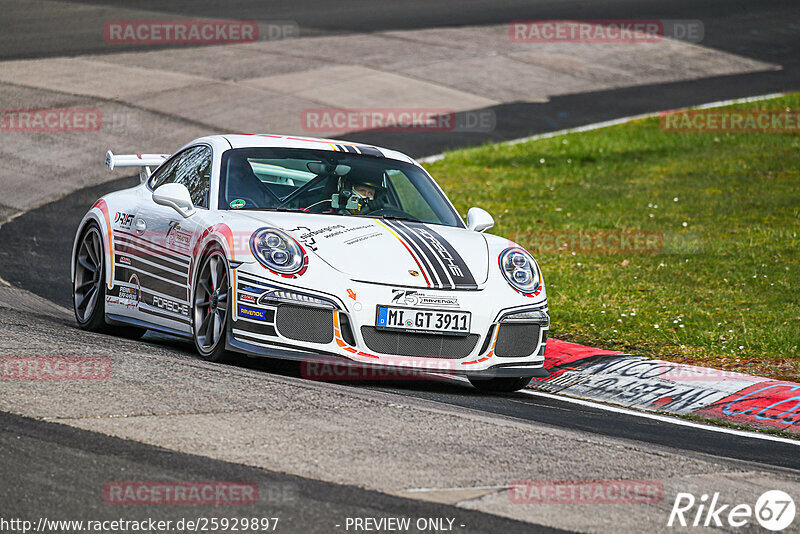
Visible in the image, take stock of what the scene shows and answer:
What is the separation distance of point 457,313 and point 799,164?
40.6 feet

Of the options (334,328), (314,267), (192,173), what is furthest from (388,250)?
(192,173)

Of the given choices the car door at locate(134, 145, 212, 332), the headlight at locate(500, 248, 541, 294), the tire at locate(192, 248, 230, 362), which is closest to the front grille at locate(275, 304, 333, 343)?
the tire at locate(192, 248, 230, 362)

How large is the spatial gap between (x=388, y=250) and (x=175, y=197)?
144cm

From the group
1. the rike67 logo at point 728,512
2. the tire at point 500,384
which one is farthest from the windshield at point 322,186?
the rike67 logo at point 728,512

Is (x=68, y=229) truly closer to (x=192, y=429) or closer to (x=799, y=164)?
(x=192, y=429)

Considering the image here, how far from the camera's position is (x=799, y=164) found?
1788 cm

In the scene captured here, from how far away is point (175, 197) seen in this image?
24.8ft

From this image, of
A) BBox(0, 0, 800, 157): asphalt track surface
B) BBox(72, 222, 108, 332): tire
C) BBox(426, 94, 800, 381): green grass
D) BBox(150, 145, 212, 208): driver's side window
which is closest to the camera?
BBox(150, 145, 212, 208): driver's side window

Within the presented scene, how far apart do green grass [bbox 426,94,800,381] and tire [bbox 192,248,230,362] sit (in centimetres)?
→ 324

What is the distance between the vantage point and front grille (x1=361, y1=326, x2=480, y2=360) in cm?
684

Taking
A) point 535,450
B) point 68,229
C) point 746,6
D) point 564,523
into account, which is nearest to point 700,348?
point 535,450

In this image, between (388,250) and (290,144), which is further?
(290,144)

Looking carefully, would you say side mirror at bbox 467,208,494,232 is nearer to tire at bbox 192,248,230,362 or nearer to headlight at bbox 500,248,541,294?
headlight at bbox 500,248,541,294

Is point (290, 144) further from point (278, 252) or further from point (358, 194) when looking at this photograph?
point (278, 252)
